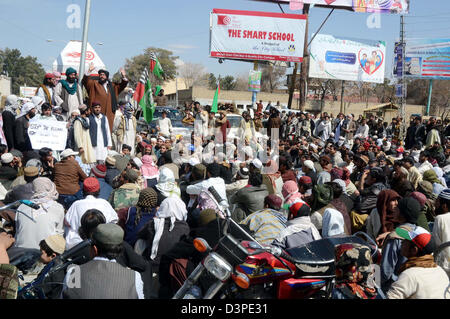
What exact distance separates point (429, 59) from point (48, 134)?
3703 cm

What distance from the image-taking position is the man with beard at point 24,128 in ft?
30.4

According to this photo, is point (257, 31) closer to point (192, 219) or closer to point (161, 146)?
point (161, 146)

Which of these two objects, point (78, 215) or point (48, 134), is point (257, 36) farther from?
point (78, 215)

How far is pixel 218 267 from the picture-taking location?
9.84ft

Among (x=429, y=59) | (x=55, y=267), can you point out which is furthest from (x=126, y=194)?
(x=429, y=59)

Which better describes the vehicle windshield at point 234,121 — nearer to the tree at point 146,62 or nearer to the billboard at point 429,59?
the billboard at point 429,59

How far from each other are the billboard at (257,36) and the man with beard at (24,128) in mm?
19267

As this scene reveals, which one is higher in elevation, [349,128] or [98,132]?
[349,128]

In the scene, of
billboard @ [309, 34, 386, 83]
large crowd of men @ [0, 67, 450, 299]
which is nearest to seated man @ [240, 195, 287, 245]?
large crowd of men @ [0, 67, 450, 299]

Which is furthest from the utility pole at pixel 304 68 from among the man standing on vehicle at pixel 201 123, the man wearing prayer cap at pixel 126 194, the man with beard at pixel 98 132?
the man wearing prayer cap at pixel 126 194

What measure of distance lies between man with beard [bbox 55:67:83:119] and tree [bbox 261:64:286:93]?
5785 centimetres

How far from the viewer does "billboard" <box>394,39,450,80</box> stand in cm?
3788

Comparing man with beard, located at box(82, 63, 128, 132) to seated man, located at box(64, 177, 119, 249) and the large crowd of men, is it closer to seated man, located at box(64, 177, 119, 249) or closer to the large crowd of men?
the large crowd of men

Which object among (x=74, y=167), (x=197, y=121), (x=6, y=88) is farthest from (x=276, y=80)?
(x=74, y=167)
